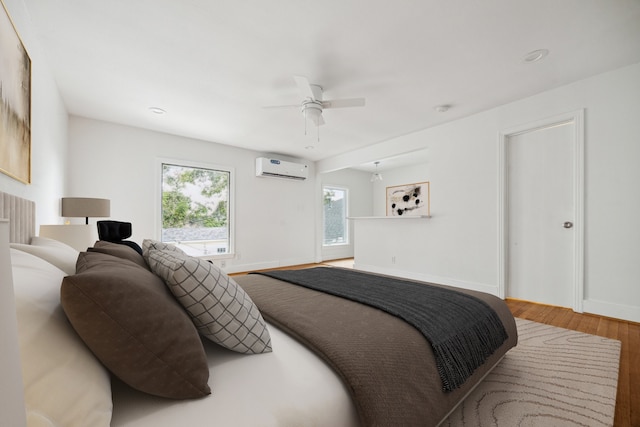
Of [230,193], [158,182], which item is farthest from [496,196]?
[158,182]

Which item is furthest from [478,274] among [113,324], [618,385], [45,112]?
[45,112]

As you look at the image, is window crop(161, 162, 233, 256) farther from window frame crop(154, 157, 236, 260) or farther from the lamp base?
the lamp base

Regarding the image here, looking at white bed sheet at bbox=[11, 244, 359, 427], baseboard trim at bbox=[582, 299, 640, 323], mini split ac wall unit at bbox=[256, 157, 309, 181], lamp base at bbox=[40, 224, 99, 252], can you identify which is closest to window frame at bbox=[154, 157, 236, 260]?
mini split ac wall unit at bbox=[256, 157, 309, 181]

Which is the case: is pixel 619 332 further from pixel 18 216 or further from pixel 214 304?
pixel 18 216

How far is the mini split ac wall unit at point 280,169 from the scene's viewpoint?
561 cm

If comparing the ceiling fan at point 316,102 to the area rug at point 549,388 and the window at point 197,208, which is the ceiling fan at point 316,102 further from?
the window at point 197,208

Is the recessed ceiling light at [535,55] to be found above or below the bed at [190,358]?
above

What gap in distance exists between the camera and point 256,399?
79 cm

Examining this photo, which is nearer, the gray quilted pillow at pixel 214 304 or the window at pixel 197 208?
the gray quilted pillow at pixel 214 304

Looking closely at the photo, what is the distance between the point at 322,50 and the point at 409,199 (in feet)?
17.3

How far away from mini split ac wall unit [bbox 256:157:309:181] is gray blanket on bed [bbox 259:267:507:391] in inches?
153

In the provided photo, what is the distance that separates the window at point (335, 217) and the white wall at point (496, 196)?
70.2 inches

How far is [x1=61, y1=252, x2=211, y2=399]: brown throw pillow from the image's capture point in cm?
64

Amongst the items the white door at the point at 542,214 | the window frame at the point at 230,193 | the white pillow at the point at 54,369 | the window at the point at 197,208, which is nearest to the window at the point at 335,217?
the window frame at the point at 230,193
